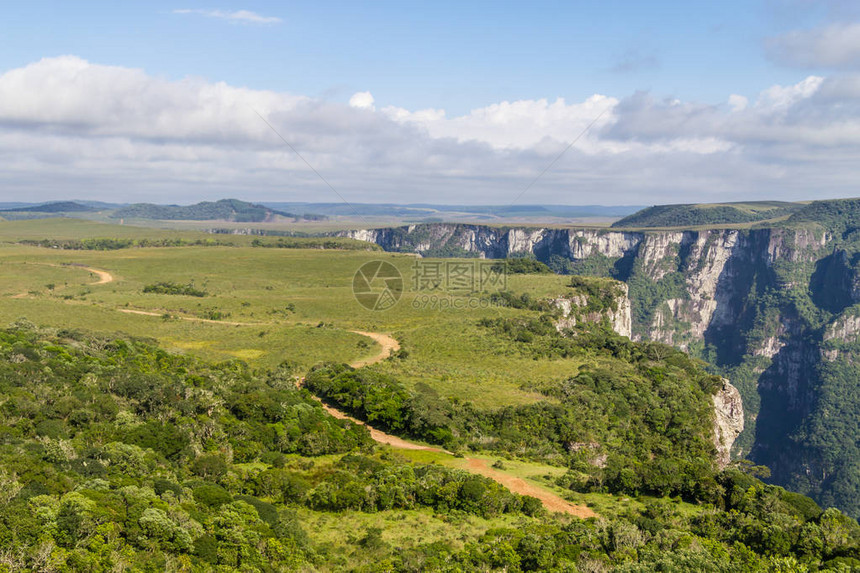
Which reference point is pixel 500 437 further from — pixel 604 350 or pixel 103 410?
pixel 604 350

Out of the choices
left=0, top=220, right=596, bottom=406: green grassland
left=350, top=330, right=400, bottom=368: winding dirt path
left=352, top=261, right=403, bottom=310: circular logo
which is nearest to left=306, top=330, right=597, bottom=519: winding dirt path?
left=0, top=220, right=596, bottom=406: green grassland

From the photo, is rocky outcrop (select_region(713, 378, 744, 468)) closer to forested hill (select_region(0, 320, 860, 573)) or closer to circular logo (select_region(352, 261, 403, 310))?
forested hill (select_region(0, 320, 860, 573))

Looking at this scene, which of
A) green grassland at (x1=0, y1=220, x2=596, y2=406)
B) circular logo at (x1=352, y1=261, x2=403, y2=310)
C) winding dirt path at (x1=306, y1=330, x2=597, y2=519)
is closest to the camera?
winding dirt path at (x1=306, y1=330, x2=597, y2=519)

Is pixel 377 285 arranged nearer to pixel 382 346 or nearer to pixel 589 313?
pixel 589 313

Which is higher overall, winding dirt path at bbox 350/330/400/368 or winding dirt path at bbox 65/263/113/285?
winding dirt path at bbox 65/263/113/285

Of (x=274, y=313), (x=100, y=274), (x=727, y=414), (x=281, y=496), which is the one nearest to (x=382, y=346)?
(x=274, y=313)

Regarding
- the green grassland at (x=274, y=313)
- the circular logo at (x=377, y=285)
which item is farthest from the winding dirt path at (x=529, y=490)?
the circular logo at (x=377, y=285)

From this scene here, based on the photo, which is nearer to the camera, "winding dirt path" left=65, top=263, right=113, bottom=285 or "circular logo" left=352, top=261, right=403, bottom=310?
"circular logo" left=352, top=261, right=403, bottom=310

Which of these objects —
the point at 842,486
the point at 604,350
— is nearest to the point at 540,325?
the point at 604,350
